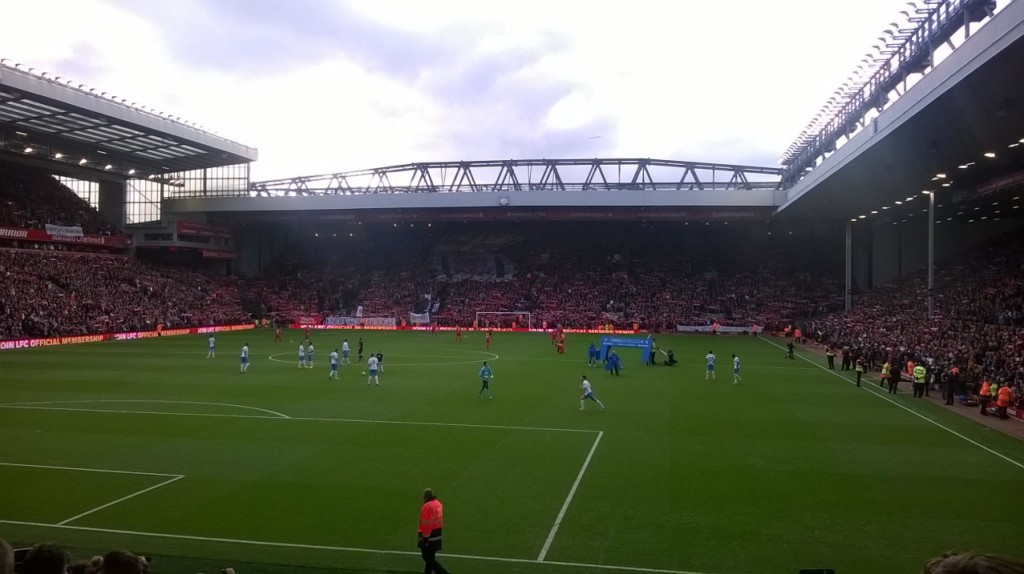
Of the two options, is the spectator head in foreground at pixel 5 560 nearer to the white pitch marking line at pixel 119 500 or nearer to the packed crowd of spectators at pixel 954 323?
the white pitch marking line at pixel 119 500

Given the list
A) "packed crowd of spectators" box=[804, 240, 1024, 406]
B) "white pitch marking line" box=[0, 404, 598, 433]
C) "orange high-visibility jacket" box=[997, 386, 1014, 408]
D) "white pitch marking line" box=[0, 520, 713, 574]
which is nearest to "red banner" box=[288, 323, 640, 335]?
"packed crowd of spectators" box=[804, 240, 1024, 406]

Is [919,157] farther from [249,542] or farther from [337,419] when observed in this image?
[249,542]

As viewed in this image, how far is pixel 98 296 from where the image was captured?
59.0 m

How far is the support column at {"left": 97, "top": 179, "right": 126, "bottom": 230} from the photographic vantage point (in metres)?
74.1

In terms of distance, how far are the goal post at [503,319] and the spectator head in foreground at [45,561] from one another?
66367 mm

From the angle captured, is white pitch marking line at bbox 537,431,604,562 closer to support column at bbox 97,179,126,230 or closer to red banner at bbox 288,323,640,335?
red banner at bbox 288,323,640,335

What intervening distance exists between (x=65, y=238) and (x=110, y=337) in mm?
15292

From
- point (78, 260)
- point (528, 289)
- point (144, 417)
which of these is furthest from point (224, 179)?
point (144, 417)

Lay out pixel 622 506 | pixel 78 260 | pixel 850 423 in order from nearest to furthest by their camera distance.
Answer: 1. pixel 622 506
2. pixel 850 423
3. pixel 78 260

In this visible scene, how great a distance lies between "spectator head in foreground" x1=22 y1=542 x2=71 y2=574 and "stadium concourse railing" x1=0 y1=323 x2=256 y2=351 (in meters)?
51.2

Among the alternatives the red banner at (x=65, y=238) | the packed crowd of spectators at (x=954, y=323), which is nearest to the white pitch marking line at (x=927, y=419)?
the packed crowd of spectators at (x=954, y=323)

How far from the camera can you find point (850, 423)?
21828 mm

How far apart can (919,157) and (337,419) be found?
29.5m

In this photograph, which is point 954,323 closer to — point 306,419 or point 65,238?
point 306,419
